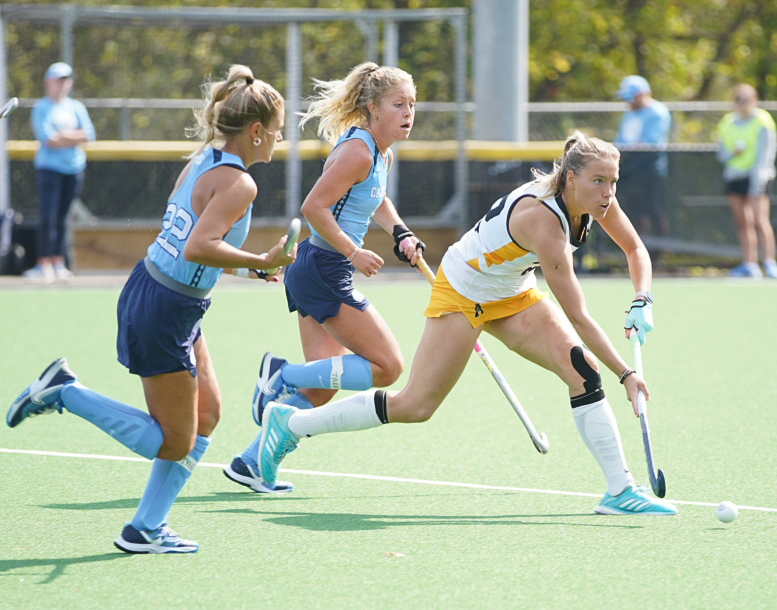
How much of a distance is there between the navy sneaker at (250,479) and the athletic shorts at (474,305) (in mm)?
1001

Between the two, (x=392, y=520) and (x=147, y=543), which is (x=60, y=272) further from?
(x=147, y=543)

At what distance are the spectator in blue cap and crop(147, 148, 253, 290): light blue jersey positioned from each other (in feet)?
35.5

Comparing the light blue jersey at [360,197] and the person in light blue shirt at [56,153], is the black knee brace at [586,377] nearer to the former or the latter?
the light blue jersey at [360,197]

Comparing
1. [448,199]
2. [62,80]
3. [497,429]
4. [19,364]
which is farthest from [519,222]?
[448,199]

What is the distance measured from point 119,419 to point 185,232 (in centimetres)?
70

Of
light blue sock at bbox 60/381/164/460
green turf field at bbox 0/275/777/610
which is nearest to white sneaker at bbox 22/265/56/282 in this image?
green turf field at bbox 0/275/777/610

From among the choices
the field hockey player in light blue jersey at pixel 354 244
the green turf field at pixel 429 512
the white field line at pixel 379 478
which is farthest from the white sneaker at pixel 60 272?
the field hockey player in light blue jersey at pixel 354 244

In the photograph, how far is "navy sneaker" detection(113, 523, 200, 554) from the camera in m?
4.35

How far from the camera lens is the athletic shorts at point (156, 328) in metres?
4.20

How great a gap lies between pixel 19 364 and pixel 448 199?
7560 millimetres

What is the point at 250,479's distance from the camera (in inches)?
212

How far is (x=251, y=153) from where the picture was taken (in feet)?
14.2

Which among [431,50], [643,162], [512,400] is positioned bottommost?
[512,400]

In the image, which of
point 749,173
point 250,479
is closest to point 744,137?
point 749,173
